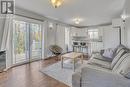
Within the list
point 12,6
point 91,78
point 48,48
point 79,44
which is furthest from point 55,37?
point 91,78

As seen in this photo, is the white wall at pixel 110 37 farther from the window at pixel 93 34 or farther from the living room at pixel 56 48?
the window at pixel 93 34

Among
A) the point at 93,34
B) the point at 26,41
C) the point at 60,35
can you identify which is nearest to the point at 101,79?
the point at 26,41

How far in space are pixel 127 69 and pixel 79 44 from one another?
266 inches

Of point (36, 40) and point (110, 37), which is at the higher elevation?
point (110, 37)

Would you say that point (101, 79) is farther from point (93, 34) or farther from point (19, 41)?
point (93, 34)

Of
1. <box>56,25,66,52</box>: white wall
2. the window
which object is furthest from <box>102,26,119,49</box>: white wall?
<box>56,25,66,52</box>: white wall

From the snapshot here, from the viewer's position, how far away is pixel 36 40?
6.09 meters

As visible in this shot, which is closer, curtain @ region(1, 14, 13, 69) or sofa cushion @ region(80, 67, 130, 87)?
sofa cushion @ region(80, 67, 130, 87)

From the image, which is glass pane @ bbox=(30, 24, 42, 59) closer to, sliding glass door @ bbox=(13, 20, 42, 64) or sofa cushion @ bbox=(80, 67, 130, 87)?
sliding glass door @ bbox=(13, 20, 42, 64)

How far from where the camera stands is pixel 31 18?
5.43 metres

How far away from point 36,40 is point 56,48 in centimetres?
120

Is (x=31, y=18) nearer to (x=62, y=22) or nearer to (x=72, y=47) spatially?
(x=62, y=22)

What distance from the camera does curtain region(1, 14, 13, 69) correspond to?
4.10 meters

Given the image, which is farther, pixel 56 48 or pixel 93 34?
pixel 93 34
